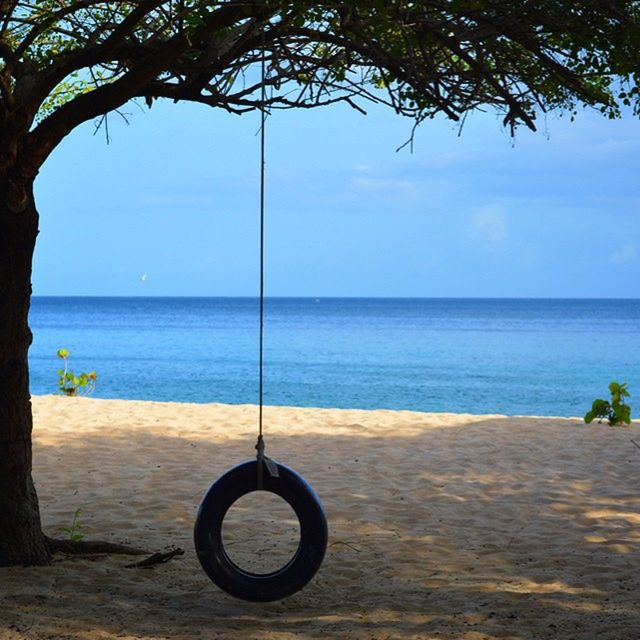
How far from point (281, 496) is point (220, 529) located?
13.0 inches

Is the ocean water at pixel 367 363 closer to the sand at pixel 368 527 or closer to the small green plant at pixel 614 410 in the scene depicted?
the small green plant at pixel 614 410

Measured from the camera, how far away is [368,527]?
6.14 metres

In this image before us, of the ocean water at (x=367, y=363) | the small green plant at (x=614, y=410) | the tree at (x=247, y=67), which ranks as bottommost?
the ocean water at (x=367, y=363)

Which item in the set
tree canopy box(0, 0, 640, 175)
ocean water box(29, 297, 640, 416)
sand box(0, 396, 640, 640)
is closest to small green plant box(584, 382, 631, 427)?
sand box(0, 396, 640, 640)

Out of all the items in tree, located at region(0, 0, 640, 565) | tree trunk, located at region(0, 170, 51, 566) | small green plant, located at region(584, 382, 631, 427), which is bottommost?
small green plant, located at region(584, 382, 631, 427)

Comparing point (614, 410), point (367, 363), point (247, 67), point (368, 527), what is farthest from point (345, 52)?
point (367, 363)

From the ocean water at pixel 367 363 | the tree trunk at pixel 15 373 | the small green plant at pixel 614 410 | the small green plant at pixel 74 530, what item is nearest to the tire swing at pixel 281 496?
the tree trunk at pixel 15 373

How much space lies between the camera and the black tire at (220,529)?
4.00m

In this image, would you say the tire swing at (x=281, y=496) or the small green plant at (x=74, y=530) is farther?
the small green plant at (x=74, y=530)

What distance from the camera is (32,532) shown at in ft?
15.9

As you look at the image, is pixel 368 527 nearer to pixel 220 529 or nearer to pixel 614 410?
pixel 220 529

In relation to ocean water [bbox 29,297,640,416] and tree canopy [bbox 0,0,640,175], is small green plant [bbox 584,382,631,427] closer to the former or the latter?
tree canopy [bbox 0,0,640,175]

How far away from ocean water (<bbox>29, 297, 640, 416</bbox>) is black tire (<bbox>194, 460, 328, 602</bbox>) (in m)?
18.0

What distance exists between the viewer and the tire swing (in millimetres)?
3980
